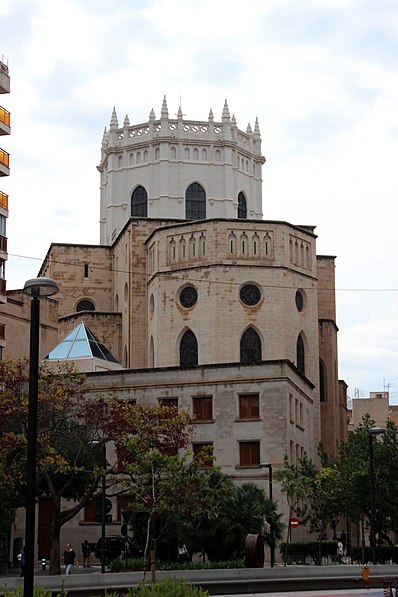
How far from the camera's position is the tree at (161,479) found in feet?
107

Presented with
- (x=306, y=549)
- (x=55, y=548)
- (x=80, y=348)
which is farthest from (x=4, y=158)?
(x=306, y=549)

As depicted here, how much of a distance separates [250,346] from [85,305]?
15037mm

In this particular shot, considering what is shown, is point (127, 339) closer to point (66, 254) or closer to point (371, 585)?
point (66, 254)

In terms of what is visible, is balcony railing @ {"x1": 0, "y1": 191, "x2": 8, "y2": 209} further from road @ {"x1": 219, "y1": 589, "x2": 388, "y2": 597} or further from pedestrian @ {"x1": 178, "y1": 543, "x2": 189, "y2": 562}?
road @ {"x1": 219, "y1": 589, "x2": 388, "y2": 597}

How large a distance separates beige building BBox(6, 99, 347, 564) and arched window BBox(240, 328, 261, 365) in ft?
0.24

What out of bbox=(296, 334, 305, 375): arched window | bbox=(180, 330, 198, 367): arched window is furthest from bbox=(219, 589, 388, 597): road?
bbox=(296, 334, 305, 375): arched window

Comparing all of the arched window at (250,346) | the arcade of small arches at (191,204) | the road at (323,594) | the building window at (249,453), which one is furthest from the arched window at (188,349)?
the road at (323,594)

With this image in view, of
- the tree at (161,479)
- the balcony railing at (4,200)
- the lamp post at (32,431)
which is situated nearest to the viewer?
the lamp post at (32,431)

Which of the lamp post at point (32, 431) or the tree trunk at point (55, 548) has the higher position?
the lamp post at point (32, 431)

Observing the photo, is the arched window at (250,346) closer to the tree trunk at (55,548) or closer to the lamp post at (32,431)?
the tree trunk at (55,548)

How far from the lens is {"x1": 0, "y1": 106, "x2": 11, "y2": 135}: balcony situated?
41781mm

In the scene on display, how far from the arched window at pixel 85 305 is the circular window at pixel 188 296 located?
11306mm

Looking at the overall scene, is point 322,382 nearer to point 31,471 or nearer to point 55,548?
point 55,548

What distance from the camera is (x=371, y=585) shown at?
29109mm
